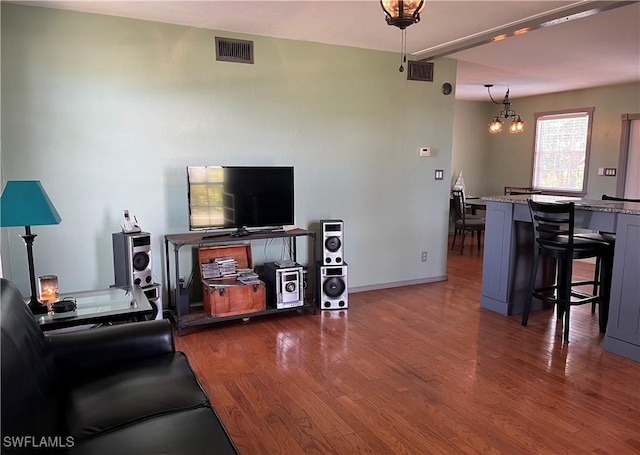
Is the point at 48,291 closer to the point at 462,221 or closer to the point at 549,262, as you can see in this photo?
the point at 549,262

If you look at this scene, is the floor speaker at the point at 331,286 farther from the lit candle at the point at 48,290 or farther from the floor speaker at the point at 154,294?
the lit candle at the point at 48,290

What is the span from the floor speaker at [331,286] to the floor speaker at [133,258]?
149cm

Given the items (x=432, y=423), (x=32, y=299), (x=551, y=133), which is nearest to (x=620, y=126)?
(x=551, y=133)

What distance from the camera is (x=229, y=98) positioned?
162 inches

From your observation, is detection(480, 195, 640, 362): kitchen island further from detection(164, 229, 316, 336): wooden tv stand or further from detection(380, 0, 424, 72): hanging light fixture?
detection(380, 0, 424, 72): hanging light fixture

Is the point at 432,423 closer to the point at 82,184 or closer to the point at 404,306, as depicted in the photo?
the point at 404,306

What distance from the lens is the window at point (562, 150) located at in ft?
23.2

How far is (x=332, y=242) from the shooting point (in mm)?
4285

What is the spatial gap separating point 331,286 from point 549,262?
2.05 metres

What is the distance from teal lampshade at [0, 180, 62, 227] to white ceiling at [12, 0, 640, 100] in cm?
173

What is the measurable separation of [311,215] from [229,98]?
1.35m

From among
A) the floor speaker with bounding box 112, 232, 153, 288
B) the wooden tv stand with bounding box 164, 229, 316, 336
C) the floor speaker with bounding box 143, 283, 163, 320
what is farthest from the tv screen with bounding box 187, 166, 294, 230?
the floor speaker with bounding box 143, 283, 163, 320

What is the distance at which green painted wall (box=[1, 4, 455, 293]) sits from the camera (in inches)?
138

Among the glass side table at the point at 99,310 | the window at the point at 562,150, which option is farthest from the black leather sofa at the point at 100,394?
the window at the point at 562,150
